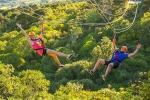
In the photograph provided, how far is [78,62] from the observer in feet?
132

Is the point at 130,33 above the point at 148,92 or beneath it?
beneath

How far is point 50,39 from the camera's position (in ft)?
180

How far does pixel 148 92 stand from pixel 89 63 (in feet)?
73.5

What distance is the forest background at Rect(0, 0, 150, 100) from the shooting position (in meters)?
29.5

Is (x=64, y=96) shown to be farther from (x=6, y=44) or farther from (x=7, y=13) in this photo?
(x=7, y=13)

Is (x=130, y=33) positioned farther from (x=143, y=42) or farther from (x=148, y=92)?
(x=148, y=92)

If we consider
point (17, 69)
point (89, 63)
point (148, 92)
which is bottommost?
point (17, 69)

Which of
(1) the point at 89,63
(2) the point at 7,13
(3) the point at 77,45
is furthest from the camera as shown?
(2) the point at 7,13

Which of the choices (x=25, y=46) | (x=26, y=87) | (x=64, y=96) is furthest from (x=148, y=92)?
(x=25, y=46)

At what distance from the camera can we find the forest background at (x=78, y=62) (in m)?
29.5

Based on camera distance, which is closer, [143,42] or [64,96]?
[64,96]

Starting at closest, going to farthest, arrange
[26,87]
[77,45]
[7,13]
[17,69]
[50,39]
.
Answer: [26,87] < [17,69] < [77,45] < [50,39] < [7,13]

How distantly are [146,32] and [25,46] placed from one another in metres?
20.7

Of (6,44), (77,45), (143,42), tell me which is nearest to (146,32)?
(143,42)
